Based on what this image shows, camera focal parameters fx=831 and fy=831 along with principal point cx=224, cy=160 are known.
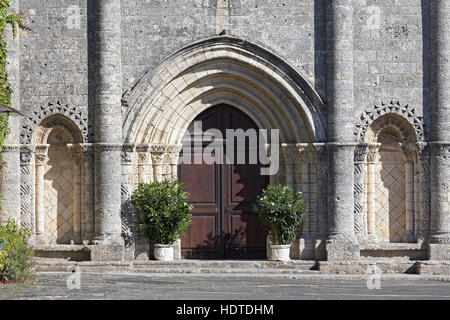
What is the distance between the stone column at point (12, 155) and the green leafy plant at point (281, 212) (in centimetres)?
458

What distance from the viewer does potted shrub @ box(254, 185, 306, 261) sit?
51.2ft

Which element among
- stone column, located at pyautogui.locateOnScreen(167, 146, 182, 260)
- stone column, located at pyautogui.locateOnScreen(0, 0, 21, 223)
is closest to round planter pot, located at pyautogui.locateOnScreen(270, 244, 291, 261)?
stone column, located at pyautogui.locateOnScreen(167, 146, 182, 260)

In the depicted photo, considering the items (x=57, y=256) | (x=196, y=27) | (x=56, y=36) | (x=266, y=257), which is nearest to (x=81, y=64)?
(x=56, y=36)

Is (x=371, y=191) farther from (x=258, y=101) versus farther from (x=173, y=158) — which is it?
(x=173, y=158)

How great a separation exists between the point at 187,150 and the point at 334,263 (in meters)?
3.68

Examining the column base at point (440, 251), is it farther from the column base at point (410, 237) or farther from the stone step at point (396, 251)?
the column base at point (410, 237)

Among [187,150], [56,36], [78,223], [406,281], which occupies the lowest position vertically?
[406,281]

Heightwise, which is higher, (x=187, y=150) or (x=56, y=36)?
(x=56, y=36)

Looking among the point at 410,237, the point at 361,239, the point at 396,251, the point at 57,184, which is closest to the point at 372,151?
the point at 361,239

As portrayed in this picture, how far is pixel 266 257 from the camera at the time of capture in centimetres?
1652

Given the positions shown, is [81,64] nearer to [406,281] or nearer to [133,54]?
[133,54]

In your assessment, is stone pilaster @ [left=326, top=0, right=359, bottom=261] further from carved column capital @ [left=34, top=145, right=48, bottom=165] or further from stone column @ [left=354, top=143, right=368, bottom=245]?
carved column capital @ [left=34, top=145, right=48, bottom=165]

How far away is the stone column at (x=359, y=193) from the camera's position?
16047mm

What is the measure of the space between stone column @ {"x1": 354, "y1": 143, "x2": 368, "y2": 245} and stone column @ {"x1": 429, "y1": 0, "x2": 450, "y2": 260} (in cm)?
131
